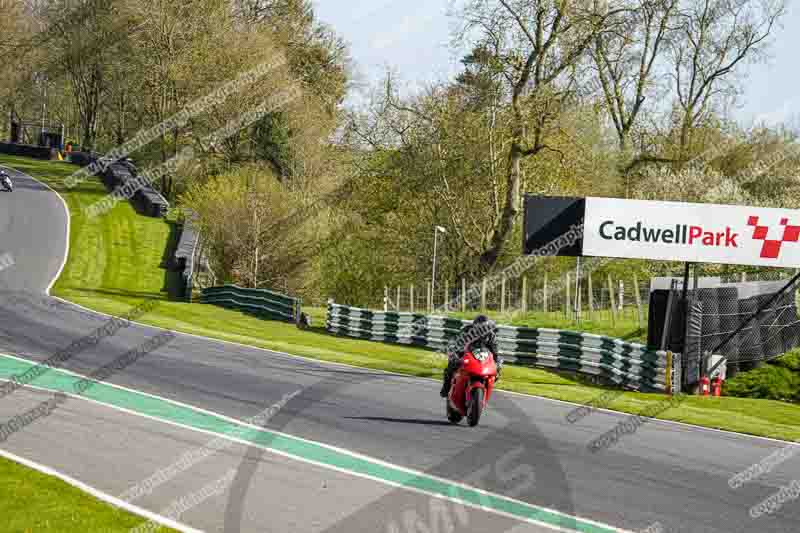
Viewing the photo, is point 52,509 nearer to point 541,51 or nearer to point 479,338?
point 479,338

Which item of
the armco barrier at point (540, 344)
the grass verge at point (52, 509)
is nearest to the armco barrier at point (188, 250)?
the armco barrier at point (540, 344)

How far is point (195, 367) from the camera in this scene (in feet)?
→ 65.7

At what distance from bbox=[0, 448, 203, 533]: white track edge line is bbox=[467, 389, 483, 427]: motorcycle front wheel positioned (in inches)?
218

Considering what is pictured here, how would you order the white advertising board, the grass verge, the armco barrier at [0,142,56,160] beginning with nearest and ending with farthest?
the grass verge < the white advertising board < the armco barrier at [0,142,56,160]

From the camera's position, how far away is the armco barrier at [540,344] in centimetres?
2366

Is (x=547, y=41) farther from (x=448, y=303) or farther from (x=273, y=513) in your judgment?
(x=273, y=513)

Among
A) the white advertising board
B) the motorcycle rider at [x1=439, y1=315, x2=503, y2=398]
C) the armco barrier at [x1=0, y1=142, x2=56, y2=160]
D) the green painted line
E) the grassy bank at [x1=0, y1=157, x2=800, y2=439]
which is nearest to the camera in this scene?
the green painted line

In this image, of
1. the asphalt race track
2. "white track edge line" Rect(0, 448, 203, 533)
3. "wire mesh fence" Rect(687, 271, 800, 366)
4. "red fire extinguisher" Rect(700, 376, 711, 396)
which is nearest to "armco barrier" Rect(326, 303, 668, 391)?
"red fire extinguisher" Rect(700, 376, 711, 396)

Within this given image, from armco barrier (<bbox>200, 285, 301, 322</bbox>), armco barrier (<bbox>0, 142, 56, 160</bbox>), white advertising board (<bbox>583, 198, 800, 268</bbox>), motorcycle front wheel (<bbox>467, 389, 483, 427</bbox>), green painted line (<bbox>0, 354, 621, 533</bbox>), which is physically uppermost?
armco barrier (<bbox>0, 142, 56, 160</bbox>)

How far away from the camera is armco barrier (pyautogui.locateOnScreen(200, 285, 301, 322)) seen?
3656 centimetres

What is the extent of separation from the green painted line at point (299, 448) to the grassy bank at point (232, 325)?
19.4ft

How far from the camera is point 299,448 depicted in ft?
39.5

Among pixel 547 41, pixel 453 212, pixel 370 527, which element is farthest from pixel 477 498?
pixel 453 212

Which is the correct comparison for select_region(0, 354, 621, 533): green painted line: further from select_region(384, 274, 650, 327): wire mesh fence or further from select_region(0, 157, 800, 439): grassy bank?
select_region(384, 274, 650, 327): wire mesh fence
